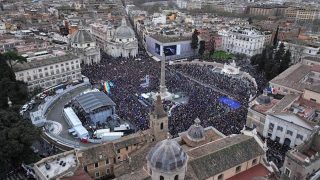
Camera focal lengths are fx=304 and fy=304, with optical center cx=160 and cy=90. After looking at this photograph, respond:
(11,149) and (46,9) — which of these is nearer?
(11,149)

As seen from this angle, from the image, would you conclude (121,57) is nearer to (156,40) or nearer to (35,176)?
(156,40)

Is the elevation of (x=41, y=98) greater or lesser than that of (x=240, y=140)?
lesser

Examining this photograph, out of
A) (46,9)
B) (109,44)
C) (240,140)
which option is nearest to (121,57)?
(109,44)

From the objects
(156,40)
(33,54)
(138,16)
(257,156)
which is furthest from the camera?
(138,16)

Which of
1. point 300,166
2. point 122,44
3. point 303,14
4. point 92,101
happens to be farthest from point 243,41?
point 303,14

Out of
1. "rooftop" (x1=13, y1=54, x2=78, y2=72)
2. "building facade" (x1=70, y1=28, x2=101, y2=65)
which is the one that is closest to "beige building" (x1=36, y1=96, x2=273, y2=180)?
"rooftop" (x1=13, y1=54, x2=78, y2=72)

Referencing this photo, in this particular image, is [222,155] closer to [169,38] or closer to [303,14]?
[169,38]
